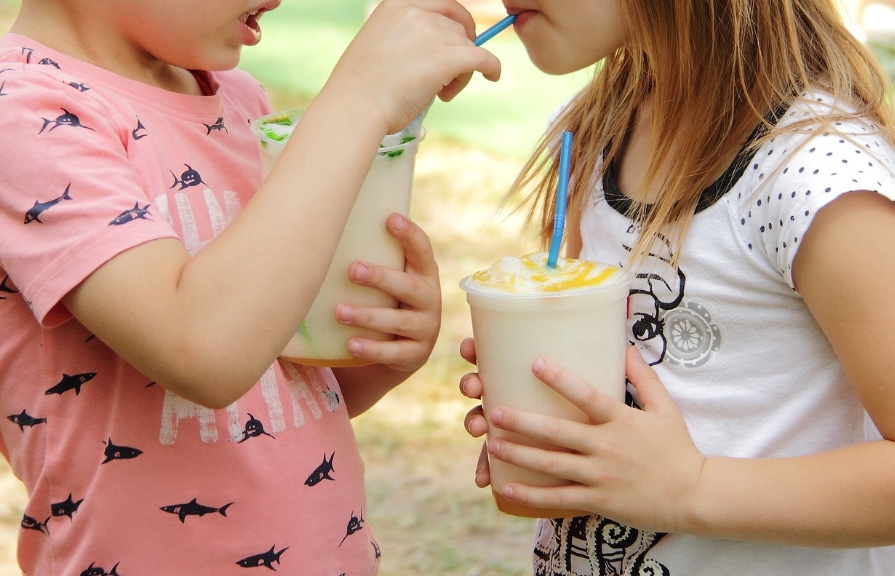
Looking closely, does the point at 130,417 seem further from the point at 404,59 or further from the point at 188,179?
the point at 404,59

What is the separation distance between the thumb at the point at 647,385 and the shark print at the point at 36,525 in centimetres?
68

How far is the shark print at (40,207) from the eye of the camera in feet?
3.06

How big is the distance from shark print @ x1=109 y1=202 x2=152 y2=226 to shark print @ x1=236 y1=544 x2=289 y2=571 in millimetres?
414

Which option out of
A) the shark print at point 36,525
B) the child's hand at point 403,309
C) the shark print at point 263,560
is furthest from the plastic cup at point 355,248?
the shark print at point 36,525

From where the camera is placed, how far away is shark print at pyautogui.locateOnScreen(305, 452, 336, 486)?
3.84 ft

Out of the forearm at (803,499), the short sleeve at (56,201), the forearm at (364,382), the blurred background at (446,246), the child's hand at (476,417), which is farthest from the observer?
the blurred background at (446,246)

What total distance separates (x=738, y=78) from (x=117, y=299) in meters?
0.77

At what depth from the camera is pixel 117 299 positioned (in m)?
0.92

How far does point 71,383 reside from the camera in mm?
1067

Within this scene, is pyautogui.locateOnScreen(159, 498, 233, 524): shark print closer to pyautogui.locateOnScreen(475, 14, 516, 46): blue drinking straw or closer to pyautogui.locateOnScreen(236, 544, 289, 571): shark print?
pyautogui.locateOnScreen(236, 544, 289, 571): shark print

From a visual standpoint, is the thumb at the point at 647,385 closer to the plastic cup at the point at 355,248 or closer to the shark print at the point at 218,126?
the plastic cup at the point at 355,248

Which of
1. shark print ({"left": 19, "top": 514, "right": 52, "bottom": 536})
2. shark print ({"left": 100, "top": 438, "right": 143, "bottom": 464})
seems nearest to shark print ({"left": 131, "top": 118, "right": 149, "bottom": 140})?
shark print ({"left": 100, "top": 438, "right": 143, "bottom": 464})

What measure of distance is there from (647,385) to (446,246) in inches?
129

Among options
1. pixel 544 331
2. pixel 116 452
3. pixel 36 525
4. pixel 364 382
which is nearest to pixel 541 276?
pixel 544 331
